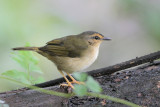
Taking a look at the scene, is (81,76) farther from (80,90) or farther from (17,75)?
(17,75)

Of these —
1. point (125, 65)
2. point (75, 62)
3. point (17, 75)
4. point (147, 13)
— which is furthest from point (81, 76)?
point (147, 13)

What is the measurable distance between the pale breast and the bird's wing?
3.4 inches

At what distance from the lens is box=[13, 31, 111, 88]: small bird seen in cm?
437

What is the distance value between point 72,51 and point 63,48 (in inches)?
6.5

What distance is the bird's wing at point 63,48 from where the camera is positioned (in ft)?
14.7

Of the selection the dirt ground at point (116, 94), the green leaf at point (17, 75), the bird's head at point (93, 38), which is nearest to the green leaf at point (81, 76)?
the dirt ground at point (116, 94)

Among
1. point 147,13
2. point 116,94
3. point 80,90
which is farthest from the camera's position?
point 147,13

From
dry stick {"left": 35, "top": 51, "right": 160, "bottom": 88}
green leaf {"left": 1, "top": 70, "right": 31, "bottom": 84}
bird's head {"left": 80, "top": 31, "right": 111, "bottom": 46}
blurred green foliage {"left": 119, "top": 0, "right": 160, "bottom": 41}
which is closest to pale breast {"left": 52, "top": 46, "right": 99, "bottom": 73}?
bird's head {"left": 80, "top": 31, "right": 111, "bottom": 46}

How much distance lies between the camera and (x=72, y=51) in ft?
14.8

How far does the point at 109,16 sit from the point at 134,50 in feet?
4.40

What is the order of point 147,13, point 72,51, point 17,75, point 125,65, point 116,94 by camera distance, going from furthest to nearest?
point 147,13, point 72,51, point 125,65, point 17,75, point 116,94

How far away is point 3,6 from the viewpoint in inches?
271

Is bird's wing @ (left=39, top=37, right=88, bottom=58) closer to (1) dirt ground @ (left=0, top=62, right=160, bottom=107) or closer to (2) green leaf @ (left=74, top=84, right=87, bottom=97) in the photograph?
(1) dirt ground @ (left=0, top=62, right=160, bottom=107)

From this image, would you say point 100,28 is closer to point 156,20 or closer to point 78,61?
point 156,20
